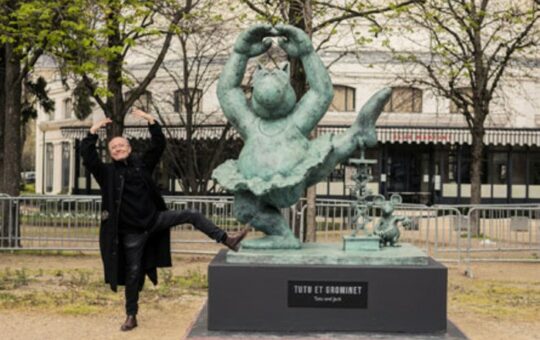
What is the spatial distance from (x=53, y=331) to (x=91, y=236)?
26.2 ft

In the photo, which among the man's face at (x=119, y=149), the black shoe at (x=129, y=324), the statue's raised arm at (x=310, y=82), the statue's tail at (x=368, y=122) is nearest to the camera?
the statue's tail at (x=368, y=122)

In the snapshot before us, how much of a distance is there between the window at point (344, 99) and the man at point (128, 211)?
24633mm

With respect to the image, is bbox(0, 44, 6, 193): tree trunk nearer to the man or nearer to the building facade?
the building facade

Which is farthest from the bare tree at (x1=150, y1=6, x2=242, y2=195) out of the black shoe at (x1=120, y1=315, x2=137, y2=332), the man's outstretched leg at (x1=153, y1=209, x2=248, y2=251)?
the man's outstretched leg at (x1=153, y1=209, x2=248, y2=251)

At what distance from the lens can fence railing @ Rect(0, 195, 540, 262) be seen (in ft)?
55.3

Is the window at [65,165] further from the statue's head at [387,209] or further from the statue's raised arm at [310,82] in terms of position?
the statue's head at [387,209]

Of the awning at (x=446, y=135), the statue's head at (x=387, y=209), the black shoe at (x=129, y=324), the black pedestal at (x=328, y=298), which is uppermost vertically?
the awning at (x=446, y=135)

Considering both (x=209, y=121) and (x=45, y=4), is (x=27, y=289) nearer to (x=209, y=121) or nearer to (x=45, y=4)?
(x=45, y=4)

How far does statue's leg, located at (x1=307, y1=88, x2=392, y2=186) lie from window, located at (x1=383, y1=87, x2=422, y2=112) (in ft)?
80.4

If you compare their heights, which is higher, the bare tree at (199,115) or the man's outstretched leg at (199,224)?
the bare tree at (199,115)

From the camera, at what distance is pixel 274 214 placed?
768 centimetres

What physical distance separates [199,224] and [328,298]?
1.61 meters

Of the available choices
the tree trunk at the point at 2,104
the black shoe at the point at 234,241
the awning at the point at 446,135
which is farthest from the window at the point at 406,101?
the black shoe at the point at 234,241

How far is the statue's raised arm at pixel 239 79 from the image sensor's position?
7891 millimetres
